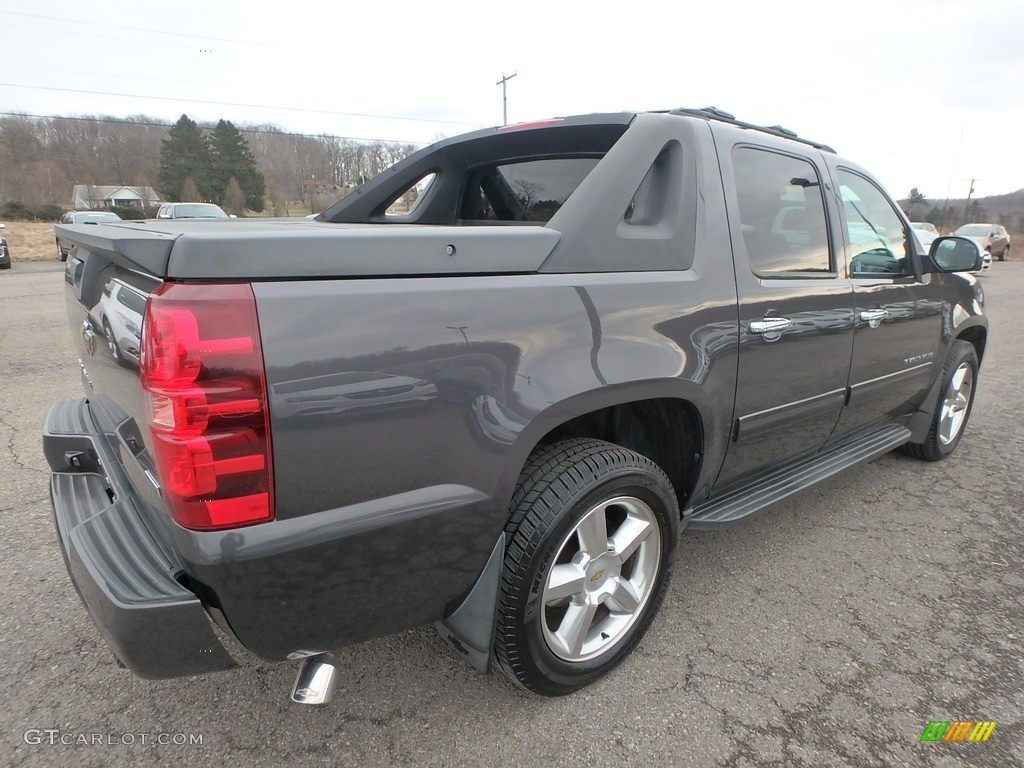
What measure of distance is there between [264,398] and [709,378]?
1479mm

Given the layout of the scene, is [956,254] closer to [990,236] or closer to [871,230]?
[871,230]

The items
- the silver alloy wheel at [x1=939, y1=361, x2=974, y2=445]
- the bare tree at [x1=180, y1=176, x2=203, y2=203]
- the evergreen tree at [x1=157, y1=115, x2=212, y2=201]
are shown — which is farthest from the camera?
the bare tree at [x1=180, y1=176, x2=203, y2=203]

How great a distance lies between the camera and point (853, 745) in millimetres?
1905

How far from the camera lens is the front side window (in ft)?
9.99

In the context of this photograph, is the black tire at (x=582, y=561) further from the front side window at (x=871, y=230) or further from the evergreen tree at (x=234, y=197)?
the evergreen tree at (x=234, y=197)

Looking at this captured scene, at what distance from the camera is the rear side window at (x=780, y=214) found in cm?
246

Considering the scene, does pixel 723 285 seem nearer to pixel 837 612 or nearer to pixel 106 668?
pixel 837 612

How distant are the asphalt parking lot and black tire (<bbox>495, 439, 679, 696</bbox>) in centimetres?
18

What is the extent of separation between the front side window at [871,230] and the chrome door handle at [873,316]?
0.19 meters

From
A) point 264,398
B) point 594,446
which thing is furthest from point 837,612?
point 264,398

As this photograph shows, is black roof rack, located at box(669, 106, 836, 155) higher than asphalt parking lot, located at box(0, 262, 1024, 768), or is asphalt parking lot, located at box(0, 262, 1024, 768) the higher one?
black roof rack, located at box(669, 106, 836, 155)

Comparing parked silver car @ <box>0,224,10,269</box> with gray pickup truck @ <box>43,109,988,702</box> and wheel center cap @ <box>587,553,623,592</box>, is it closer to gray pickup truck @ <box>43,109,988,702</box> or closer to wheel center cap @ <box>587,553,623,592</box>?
gray pickup truck @ <box>43,109,988,702</box>

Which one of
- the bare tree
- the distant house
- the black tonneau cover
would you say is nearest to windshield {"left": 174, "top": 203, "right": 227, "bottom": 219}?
the black tonneau cover

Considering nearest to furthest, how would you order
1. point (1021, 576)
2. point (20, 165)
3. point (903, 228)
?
1. point (1021, 576)
2. point (903, 228)
3. point (20, 165)
